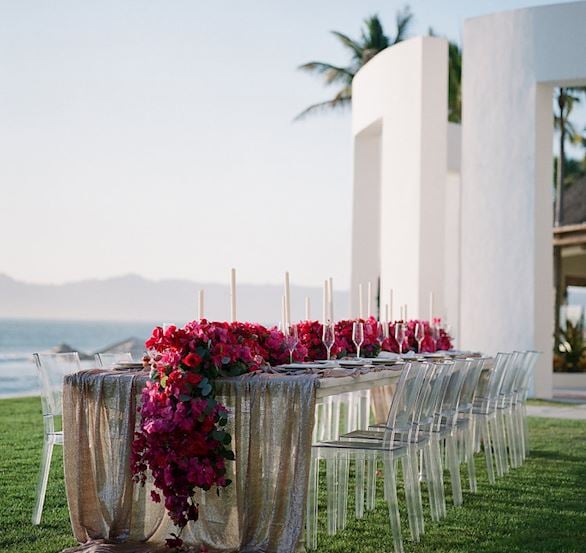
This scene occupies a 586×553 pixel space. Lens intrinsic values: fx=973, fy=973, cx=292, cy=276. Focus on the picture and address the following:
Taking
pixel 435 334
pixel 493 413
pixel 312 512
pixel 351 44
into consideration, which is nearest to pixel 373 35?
pixel 351 44

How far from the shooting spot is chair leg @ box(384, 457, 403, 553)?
466 centimetres

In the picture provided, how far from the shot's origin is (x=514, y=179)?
13164mm

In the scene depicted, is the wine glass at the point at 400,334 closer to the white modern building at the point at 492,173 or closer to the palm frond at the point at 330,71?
the white modern building at the point at 492,173

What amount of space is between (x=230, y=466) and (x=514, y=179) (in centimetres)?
944

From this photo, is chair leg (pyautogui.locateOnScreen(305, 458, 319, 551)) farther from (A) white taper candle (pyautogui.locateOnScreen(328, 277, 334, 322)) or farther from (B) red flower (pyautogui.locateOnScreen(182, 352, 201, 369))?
(A) white taper candle (pyautogui.locateOnScreen(328, 277, 334, 322))

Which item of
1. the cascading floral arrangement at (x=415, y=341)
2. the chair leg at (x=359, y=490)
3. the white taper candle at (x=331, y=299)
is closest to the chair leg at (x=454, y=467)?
the chair leg at (x=359, y=490)

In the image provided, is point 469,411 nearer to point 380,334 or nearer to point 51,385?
point 380,334

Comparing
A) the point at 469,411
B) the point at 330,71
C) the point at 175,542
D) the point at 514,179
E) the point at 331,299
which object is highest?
the point at 330,71

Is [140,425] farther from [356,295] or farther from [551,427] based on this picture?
[356,295]

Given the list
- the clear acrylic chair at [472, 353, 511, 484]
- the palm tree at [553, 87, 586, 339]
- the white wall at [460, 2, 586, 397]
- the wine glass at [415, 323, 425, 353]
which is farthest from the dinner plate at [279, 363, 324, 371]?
the palm tree at [553, 87, 586, 339]

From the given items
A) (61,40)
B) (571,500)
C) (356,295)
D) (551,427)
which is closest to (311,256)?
(61,40)

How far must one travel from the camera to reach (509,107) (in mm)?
13289

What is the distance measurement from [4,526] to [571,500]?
351 cm

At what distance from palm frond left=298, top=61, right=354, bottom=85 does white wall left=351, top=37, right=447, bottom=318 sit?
31.7 feet
